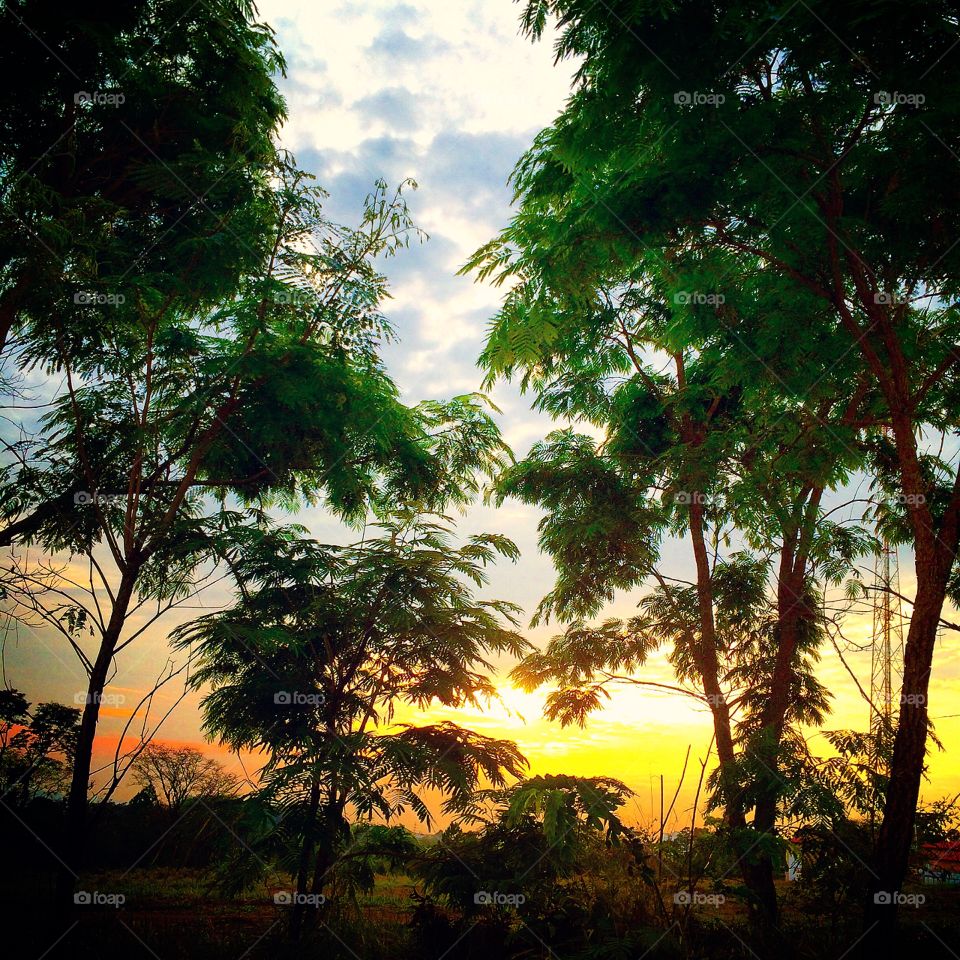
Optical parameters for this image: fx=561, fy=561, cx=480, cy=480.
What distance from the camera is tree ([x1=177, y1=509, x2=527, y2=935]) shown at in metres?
4.39

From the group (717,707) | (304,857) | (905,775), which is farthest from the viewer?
(717,707)

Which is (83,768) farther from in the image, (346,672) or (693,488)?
(693,488)

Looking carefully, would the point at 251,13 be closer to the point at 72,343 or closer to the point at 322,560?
the point at 72,343

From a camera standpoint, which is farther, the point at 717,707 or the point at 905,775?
the point at 717,707

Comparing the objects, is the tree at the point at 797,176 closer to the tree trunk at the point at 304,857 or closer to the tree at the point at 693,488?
the tree at the point at 693,488

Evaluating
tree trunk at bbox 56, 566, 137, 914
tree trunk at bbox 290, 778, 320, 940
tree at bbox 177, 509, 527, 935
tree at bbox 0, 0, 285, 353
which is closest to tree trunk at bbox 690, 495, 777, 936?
tree at bbox 177, 509, 527, 935

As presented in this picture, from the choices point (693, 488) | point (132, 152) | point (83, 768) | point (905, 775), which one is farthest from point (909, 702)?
point (132, 152)

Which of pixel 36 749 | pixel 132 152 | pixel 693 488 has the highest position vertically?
pixel 132 152

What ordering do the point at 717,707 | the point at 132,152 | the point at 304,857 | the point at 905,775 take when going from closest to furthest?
1. the point at 905,775
2. the point at 304,857
3. the point at 132,152
4. the point at 717,707

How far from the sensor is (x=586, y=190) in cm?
474

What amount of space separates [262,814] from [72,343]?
464cm

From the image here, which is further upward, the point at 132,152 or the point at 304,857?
the point at 132,152

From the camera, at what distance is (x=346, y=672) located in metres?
5.21

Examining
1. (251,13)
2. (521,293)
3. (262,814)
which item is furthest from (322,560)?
(251,13)
